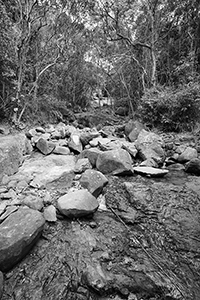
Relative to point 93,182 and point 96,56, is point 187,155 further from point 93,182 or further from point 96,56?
point 96,56

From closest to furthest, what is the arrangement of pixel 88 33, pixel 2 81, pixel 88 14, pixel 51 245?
pixel 51 245 → pixel 2 81 → pixel 88 14 → pixel 88 33

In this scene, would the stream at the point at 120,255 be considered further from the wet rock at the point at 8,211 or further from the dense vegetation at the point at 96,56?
the dense vegetation at the point at 96,56

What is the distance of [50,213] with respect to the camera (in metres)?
2.02

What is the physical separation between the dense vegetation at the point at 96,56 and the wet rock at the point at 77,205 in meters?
3.83

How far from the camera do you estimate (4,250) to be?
1429 millimetres

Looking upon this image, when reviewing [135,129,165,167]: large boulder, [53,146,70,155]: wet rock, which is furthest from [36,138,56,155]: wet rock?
[135,129,165,167]: large boulder

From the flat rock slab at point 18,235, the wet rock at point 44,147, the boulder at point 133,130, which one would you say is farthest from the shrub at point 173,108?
the flat rock slab at point 18,235

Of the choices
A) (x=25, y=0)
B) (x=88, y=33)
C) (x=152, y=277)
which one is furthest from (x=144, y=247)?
(x=88, y=33)

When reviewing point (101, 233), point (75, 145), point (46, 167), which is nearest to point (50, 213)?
point (101, 233)

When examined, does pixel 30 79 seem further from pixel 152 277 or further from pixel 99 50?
pixel 152 277

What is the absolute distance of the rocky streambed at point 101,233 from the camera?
138 centimetres

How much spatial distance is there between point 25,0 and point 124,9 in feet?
12.9

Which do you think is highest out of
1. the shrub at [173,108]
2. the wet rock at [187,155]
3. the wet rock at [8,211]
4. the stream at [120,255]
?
the shrub at [173,108]

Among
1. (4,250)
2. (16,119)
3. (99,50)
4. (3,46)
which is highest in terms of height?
(99,50)
